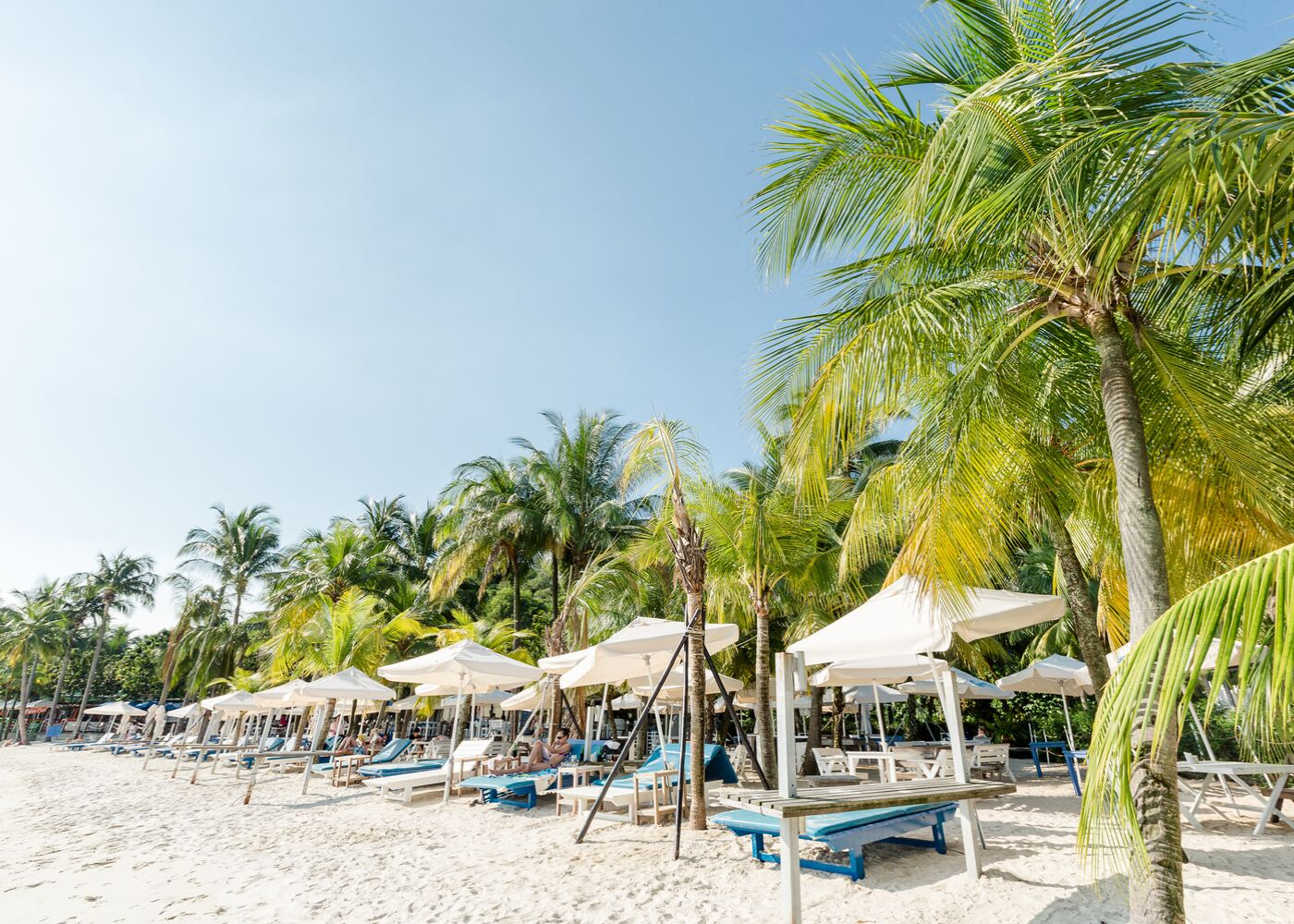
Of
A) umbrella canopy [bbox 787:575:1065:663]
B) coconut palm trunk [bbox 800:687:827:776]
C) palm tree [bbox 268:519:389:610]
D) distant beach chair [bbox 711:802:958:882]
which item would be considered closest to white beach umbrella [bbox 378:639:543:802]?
distant beach chair [bbox 711:802:958:882]

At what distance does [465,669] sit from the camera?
11.3m

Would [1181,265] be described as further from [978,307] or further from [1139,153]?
[1139,153]

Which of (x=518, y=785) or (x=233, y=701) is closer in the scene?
(x=518, y=785)

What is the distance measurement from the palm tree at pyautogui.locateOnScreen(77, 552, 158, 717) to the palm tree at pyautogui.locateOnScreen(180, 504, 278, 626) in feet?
44.0

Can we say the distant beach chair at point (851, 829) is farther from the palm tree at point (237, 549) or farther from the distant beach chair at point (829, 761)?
the palm tree at point (237, 549)

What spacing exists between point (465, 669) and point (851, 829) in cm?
761

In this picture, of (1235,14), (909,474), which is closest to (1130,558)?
(909,474)

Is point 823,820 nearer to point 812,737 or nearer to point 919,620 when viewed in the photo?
point 919,620

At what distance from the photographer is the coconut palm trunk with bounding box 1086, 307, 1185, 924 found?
3.56 meters

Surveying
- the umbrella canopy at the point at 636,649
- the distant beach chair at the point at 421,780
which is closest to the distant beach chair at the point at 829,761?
the umbrella canopy at the point at 636,649

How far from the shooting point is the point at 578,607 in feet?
59.6

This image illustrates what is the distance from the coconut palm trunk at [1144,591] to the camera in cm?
356

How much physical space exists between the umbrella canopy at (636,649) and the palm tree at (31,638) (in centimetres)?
4812

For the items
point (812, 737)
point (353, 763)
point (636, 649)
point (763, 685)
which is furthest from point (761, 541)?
point (353, 763)
